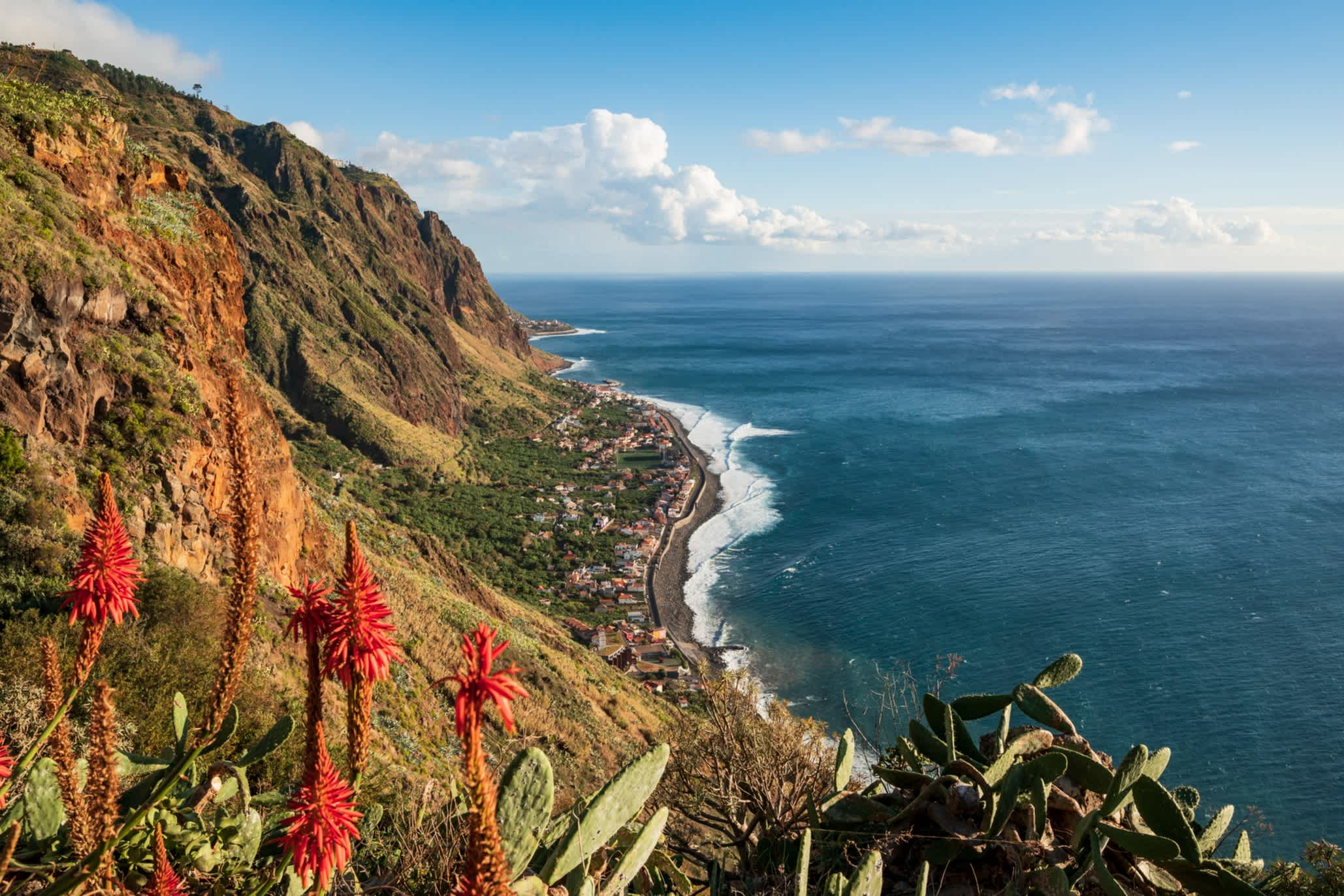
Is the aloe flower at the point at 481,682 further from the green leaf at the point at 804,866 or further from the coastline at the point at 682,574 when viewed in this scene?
the coastline at the point at 682,574

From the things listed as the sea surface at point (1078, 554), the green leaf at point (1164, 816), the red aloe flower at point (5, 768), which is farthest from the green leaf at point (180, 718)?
the sea surface at point (1078, 554)

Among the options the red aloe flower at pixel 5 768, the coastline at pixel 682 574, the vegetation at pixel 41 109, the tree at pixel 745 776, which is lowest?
the coastline at pixel 682 574

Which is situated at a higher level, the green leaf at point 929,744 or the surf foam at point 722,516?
the green leaf at point 929,744

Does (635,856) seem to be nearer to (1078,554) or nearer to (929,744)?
(929,744)

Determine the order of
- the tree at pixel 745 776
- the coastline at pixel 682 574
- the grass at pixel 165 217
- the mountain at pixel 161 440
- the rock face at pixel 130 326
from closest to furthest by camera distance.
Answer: the tree at pixel 745 776 < the mountain at pixel 161 440 < the rock face at pixel 130 326 < the grass at pixel 165 217 < the coastline at pixel 682 574

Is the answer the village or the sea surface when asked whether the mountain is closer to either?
the village

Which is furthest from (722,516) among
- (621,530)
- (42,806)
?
(42,806)

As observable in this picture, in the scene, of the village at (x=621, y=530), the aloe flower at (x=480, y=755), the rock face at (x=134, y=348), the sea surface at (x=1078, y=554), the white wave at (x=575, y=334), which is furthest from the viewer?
the white wave at (x=575, y=334)
